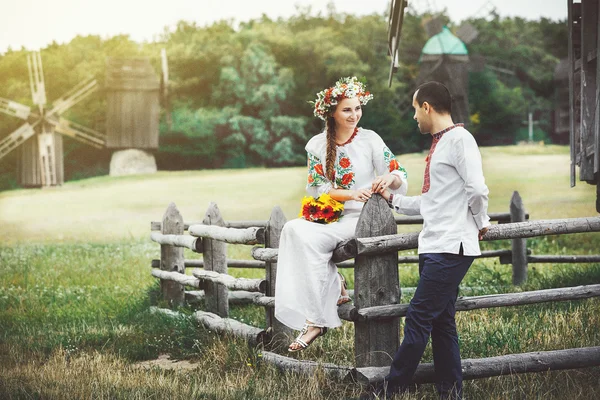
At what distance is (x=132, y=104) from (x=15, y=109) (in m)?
3.40

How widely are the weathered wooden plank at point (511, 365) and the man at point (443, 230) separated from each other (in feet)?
0.52

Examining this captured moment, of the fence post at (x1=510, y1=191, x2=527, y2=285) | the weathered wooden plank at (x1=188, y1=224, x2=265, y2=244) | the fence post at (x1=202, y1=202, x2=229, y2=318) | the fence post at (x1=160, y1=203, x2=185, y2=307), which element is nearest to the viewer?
the weathered wooden plank at (x1=188, y1=224, x2=265, y2=244)

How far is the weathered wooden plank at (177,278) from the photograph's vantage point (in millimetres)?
6965

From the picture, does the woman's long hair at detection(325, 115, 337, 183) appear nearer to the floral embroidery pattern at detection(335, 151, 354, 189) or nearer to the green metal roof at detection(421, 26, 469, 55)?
the floral embroidery pattern at detection(335, 151, 354, 189)

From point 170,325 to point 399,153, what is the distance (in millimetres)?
17003

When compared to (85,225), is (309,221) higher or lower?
higher

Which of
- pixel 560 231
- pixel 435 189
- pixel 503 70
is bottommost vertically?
pixel 560 231

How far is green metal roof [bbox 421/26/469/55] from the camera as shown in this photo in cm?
2267

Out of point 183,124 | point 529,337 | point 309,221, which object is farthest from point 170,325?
point 183,124

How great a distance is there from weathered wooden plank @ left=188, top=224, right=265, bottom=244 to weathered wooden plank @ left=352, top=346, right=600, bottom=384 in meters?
1.55

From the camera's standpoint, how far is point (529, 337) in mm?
5145

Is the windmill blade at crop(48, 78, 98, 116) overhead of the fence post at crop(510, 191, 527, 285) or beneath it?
overhead

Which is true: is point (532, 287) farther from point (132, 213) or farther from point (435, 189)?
point (132, 213)

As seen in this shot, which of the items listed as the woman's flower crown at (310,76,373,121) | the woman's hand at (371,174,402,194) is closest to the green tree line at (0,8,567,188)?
the woman's flower crown at (310,76,373,121)
